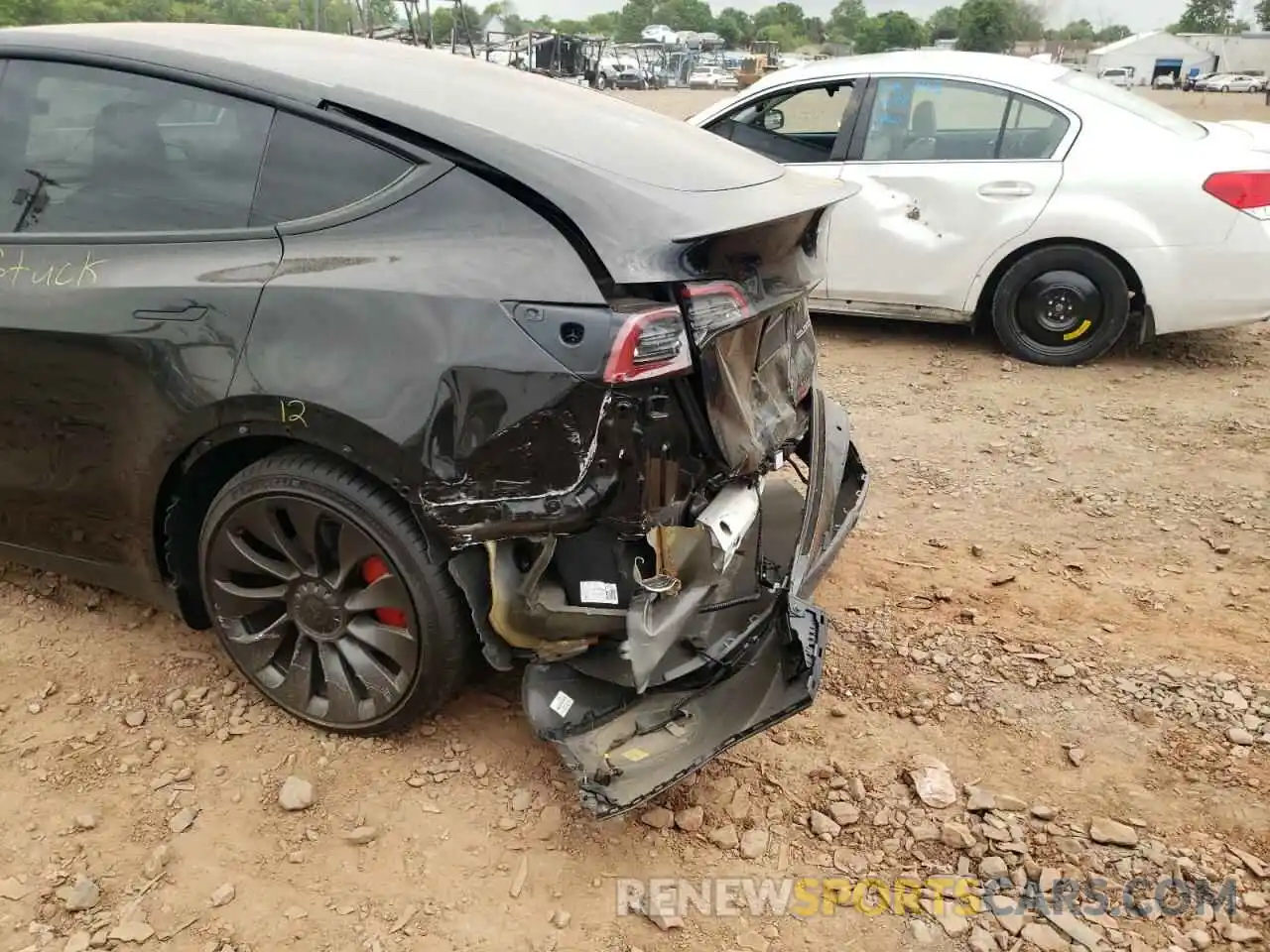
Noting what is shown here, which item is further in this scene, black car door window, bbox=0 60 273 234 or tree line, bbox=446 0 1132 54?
tree line, bbox=446 0 1132 54

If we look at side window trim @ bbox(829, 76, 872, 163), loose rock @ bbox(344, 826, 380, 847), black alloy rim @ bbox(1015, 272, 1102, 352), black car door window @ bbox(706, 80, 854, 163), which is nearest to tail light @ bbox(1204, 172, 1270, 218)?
black alloy rim @ bbox(1015, 272, 1102, 352)

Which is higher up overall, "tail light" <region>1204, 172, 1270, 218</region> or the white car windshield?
the white car windshield

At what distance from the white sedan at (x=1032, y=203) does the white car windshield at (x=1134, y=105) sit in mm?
20

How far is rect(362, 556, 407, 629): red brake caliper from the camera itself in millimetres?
2414

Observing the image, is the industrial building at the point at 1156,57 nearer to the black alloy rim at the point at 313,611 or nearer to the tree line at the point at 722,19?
the tree line at the point at 722,19

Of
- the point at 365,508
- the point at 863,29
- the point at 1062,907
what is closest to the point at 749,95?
the point at 365,508

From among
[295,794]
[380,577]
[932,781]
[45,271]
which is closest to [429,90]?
[45,271]

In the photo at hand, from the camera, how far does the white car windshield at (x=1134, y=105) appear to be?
5.49 m

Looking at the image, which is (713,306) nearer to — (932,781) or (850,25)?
(932,781)

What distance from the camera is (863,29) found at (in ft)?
345

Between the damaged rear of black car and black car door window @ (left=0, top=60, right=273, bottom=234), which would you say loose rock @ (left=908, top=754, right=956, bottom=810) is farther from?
black car door window @ (left=0, top=60, right=273, bottom=234)

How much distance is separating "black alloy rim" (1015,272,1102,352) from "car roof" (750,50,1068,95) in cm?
116

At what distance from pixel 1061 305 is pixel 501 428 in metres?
4.49

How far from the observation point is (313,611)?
2506 mm
